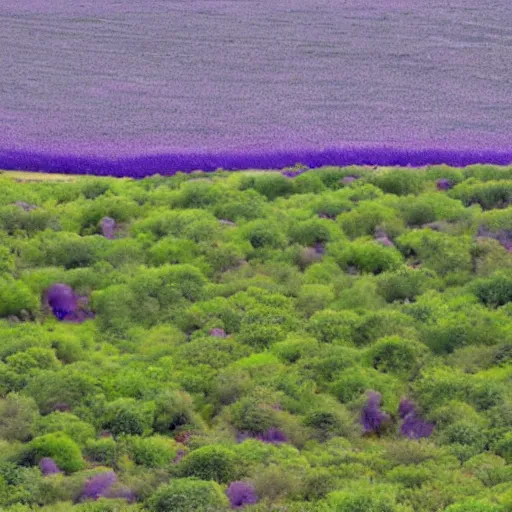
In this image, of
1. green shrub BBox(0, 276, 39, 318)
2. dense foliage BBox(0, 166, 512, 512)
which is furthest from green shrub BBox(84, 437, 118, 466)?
green shrub BBox(0, 276, 39, 318)

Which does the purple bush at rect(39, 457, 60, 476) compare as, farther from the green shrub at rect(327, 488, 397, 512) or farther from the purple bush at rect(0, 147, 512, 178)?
the purple bush at rect(0, 147, 512, 178)

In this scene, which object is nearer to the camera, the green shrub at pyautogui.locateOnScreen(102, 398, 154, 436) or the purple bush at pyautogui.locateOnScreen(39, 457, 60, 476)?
the purple bush at pyautogui.locateOnScreen(39, 457, 60, 476)

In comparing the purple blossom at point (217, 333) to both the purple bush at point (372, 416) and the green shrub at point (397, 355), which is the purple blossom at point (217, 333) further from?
the purple bush at point (372, 416)

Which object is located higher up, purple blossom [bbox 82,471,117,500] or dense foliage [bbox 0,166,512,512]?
dense foliage [bbox 0,166,512,512]

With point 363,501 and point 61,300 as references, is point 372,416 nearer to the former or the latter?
point 363,501

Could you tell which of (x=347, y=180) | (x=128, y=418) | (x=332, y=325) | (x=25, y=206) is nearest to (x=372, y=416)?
(x=332, y=325)

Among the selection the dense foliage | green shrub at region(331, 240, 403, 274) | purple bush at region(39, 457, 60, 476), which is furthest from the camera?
green shrub at region(331, 240, 403, 274)

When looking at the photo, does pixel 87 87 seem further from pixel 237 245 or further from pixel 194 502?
pixel 194 502
